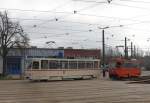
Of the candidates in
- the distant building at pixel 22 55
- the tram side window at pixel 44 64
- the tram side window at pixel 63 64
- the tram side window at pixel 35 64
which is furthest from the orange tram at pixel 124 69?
the distant building at pixel 22 55

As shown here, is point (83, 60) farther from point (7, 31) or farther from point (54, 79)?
point (7, 31)

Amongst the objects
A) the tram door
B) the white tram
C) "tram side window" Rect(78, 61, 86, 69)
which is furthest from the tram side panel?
the tram door

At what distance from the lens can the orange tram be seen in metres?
45.7

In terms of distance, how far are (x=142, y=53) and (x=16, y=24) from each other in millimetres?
82098

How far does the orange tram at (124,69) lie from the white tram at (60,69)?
206cm

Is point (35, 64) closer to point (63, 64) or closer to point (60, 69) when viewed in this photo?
point (60, 69)

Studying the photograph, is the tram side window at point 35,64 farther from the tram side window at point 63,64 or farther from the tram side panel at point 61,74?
the tram side window at point 63,64

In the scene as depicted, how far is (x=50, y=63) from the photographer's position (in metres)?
41.9

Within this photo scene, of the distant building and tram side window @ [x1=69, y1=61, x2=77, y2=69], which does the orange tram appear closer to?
tram side window @ [x1=69, y1=61, x2=77, y2=69]

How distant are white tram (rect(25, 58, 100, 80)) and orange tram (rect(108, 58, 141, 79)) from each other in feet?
6.75

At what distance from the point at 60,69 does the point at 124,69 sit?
8223mm

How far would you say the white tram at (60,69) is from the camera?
40781 millimetres

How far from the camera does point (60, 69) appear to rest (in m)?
42.6

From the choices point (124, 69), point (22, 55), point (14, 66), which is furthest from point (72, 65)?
point (14, 66)
